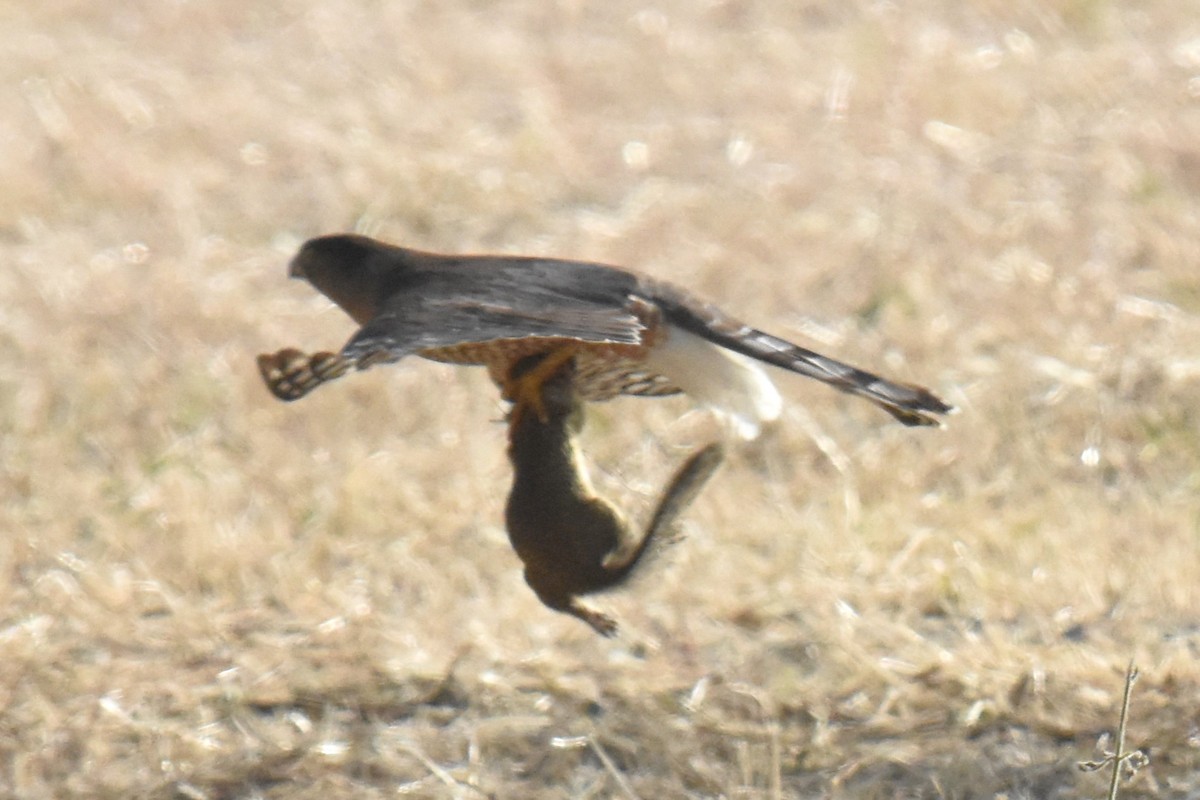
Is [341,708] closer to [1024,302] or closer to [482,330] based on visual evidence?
[482,330]

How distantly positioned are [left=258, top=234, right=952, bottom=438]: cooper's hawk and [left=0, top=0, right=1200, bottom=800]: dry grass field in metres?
0.37

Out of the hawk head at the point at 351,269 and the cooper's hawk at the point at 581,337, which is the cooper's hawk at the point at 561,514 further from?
the hawk head at the point at 351,269

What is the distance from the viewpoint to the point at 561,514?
3.14 metres

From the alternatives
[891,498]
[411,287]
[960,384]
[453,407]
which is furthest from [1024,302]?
[411,287]

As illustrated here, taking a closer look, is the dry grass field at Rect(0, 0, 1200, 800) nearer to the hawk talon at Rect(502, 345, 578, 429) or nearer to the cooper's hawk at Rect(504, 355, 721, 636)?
the cooper's hawk at Rect(504, 355, 721, 636)

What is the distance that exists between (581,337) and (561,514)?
471 mm

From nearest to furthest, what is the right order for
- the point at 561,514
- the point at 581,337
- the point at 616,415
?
the point at 581,337, the point at 561,514, the point at 616,415

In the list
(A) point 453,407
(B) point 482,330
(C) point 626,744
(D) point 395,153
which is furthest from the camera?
(D) point 395,153

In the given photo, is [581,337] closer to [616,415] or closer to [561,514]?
[561,514]

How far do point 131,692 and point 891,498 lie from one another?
1902 millimetres

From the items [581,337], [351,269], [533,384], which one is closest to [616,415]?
[351,269]

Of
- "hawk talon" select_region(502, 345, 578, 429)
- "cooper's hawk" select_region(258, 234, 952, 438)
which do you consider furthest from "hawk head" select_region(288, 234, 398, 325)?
"hawk talon" select_region(502, 345, 578, 429)

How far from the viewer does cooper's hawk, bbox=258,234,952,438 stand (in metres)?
2.82

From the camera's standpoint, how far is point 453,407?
17.1 feet
